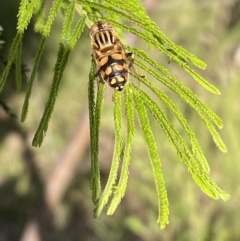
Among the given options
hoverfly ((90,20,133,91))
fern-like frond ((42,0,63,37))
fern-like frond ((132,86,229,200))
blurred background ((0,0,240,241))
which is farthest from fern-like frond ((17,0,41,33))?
blurred background ((0,0,240,241))

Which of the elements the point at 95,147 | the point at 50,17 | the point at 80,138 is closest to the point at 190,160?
the point at 95,147

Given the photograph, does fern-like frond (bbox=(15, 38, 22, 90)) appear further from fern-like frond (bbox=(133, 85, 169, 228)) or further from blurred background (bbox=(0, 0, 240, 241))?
blurred background (bbox=(0, 0, 240, 241))

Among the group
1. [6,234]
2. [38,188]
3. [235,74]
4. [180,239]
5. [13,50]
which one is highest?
[13,50]

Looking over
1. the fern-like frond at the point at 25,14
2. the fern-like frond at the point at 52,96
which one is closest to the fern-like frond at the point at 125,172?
the fern-like frond at the point at 52,96

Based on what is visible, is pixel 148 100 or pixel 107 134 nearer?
pixel 148 100

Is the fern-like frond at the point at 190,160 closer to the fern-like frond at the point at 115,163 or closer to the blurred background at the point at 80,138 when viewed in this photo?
the fern-like frond at the point at 115,163

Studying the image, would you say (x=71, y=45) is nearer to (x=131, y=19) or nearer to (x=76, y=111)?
(x=131, y=19)

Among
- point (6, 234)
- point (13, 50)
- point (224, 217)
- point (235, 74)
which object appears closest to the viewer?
point (13, 50)

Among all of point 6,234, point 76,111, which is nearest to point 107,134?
point 76,111
